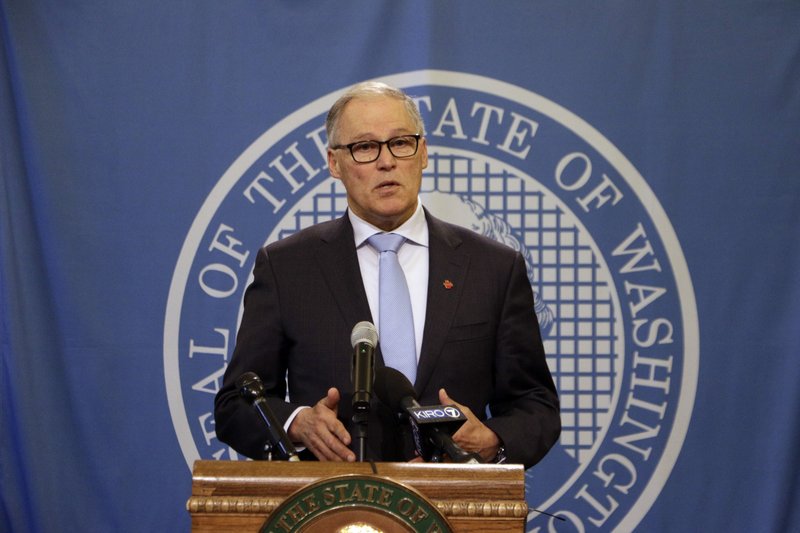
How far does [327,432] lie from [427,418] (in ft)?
0.95

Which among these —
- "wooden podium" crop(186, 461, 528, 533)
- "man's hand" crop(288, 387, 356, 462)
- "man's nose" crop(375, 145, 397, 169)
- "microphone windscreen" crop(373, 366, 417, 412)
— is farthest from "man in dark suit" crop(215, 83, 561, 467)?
"wooden podium" crop(186, 461, 528, 533)

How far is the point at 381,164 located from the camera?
221cm

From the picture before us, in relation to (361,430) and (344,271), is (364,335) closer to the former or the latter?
→ (361,430)

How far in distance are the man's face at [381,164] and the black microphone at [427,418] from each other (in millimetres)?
582

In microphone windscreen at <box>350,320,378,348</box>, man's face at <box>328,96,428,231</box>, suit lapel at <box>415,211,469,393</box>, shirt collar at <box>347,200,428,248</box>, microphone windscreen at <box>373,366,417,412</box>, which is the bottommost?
microphone windscreen at <box>373,366,417,412</box>

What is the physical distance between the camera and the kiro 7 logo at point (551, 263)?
126 inches

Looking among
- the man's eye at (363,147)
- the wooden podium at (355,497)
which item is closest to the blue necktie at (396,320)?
the man's eye at (363,147)

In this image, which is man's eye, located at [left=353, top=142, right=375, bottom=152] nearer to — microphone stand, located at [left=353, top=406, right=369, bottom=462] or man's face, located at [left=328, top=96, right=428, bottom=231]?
man's face, located at [left=328, top=96, right=428, bottom=231]

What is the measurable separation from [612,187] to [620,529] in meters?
1.06

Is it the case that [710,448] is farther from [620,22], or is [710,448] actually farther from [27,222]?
[27,222]

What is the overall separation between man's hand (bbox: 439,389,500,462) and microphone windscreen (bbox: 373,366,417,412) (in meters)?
0.16

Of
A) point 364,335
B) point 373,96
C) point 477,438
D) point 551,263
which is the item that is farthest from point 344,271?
point 551,263

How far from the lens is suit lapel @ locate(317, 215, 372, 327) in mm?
2205

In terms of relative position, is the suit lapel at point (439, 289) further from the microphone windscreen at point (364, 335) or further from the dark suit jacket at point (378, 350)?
the microphone windscreen at point (364, 335)
